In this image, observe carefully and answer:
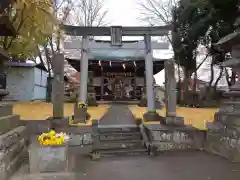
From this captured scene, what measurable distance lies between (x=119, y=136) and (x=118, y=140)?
0.34m

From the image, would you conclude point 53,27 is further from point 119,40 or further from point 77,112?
point 77,112

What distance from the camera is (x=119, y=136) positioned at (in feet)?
36.9

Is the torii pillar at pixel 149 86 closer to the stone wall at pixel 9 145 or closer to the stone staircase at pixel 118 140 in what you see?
the stone staircase at pixel 118 140

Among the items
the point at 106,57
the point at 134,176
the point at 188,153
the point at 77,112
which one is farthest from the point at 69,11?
the point at 134,176

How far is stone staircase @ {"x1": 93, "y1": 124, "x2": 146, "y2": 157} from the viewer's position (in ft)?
32.8

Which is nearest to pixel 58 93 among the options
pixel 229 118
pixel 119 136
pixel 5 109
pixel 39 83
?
pixel 119 136

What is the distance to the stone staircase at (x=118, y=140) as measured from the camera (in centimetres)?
1000

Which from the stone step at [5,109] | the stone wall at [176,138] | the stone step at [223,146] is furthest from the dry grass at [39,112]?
the stone step at [223,146]

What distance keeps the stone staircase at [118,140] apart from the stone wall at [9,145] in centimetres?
258

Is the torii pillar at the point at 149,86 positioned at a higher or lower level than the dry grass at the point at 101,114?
higher

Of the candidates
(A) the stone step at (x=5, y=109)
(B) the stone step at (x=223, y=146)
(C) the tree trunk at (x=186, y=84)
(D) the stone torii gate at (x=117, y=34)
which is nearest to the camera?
(A) the stone step at (x=5, y=109)

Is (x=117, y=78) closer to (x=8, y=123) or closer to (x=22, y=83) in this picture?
(x=22, y=83)

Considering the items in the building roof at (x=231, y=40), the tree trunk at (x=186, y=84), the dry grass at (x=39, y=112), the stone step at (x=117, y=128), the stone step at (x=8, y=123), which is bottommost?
the stone step at (x=117, y=128)

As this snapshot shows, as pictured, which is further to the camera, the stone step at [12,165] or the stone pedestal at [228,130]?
the stone pedestal at [228,130]
